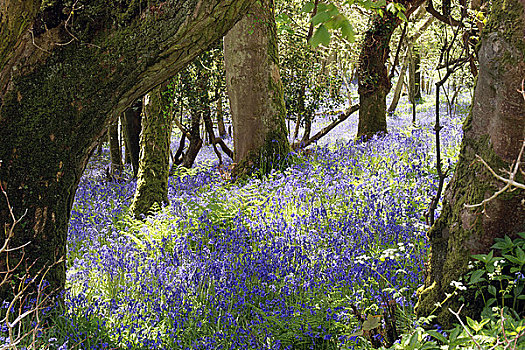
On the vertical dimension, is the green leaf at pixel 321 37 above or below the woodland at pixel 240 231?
above

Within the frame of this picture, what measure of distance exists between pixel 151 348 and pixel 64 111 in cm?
181

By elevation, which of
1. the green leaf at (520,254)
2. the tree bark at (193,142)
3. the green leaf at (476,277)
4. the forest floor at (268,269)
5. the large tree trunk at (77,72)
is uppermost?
the large tree trunk at (77,72)

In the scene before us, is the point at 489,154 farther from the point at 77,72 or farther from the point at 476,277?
the point at 77,72

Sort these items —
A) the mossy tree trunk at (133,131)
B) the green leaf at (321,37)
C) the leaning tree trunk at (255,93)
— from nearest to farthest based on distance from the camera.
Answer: the green leaf at (321,37) < the leaning tree trunk at (255,93) < the mossy tree trunk at (133,131)

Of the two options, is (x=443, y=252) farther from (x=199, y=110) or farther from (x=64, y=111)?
(x=199, y=110)

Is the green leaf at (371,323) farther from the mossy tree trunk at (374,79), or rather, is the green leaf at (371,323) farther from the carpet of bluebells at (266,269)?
the mossy tree trunk at (374,79)

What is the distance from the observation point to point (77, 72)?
136 inches

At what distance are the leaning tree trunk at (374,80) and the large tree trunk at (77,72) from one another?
721cm

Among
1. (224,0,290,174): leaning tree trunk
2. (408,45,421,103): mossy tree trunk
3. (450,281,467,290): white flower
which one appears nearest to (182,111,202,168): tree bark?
(224,0,290,174): leaning tree trunk

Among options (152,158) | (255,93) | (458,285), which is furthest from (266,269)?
(255,93)

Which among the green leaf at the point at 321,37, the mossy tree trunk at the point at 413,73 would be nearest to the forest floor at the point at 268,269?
the green leaf at the point at 321,37

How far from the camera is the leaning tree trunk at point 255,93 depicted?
8.41 meters

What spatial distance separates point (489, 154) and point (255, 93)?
590 centimetres

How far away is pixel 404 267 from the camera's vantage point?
145 inches
